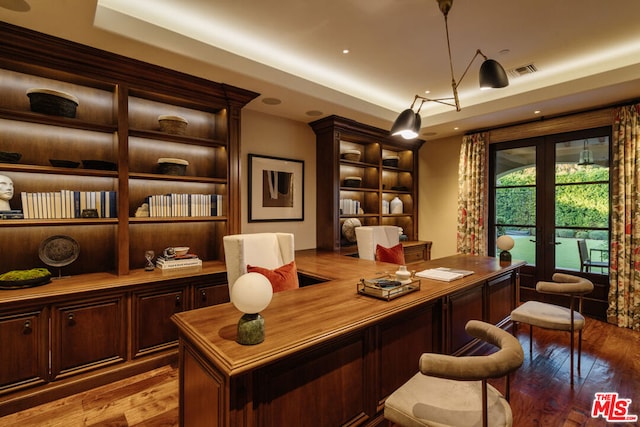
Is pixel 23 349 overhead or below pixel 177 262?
below

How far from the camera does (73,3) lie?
195cm

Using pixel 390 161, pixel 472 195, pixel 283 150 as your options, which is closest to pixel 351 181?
pixel 390 161

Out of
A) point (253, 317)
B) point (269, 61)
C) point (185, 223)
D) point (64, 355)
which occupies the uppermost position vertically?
point (269, 61)

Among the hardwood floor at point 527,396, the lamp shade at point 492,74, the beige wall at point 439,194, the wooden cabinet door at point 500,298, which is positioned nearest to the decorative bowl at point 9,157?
the hardwood floor at point 527,396

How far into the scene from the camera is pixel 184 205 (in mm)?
3150

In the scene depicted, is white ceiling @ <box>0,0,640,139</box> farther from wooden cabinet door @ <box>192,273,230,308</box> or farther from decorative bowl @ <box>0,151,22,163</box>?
wooden cabinet door @ <box>192,273,230,308</box>

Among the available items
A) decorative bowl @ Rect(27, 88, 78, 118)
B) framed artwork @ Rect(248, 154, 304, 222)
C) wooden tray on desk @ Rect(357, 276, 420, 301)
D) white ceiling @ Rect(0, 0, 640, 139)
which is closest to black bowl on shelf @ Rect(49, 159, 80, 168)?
decorative bowl @ Rect(27, 88, 78, 118)

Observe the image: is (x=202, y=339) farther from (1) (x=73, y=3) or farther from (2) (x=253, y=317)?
(1) (x=73, y=3)

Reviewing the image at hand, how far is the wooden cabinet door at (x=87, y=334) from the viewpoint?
227cm

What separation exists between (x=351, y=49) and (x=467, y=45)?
109 centimetres

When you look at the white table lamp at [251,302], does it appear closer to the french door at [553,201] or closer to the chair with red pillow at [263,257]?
the chair with red pillow at [263,257]

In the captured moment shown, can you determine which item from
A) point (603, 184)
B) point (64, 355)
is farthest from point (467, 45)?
point (64, 355)

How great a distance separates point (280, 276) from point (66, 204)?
1.88 m

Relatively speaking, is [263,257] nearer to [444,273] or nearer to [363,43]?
[444,273]
